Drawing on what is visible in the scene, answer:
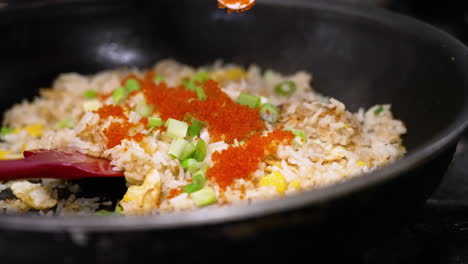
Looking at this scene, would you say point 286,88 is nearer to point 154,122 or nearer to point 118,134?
point 154,122

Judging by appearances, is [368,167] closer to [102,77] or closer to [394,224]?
[394,224]

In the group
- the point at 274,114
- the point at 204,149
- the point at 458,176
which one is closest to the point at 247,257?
the point at 204,149

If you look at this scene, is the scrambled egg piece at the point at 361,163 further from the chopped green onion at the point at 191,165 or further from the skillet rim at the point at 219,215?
the chopped green onion at the point at 191,165

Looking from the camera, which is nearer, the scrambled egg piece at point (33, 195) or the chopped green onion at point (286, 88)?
the scrambled egg piece at point (33, 195)

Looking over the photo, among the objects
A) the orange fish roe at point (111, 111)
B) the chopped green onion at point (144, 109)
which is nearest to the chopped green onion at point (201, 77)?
the chopped green onion at point (144, 109)

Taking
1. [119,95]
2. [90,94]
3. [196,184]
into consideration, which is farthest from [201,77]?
[196,184]

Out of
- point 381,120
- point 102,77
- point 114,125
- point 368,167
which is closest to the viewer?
point 368,167
